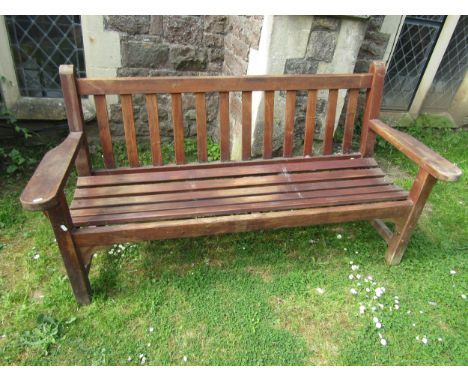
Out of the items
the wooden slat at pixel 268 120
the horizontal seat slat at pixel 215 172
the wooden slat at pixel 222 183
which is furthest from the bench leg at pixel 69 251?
the wooden slat at pixel 268 120

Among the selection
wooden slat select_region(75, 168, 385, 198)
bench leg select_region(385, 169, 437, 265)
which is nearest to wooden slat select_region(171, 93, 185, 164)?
wooden slat select_region(75, 168, 385, 198)

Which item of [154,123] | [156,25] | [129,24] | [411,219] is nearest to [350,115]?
[411,219]

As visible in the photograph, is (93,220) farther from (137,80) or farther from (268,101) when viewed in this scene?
(268,101)

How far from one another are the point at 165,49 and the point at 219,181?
1528mm

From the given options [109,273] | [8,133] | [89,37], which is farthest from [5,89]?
[109,273]

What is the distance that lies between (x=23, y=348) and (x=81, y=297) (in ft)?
1.15

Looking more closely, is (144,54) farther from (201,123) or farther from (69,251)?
(69,251)

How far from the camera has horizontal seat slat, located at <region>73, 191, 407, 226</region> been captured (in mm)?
1842

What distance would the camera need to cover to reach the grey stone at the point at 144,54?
2.99 meters

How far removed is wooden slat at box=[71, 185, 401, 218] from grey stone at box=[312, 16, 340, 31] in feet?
3.97

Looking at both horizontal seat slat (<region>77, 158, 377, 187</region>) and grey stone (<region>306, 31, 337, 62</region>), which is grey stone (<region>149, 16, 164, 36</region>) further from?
horizontal seat slat (<region>77, 158, 377, 187</region>)

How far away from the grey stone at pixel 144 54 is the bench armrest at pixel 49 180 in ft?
4.42

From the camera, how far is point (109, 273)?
7.36ft

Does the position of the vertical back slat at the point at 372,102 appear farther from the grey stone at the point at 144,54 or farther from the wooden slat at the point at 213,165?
the grey stone at the point at 144,54
